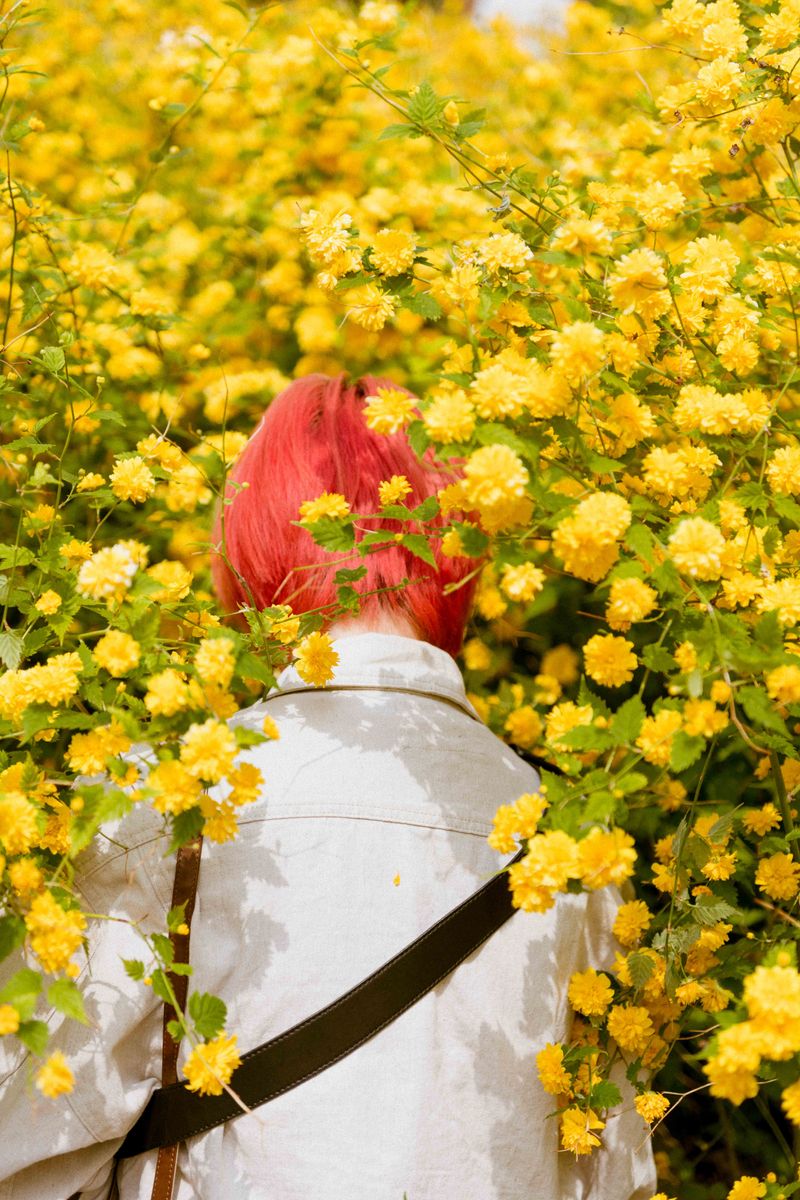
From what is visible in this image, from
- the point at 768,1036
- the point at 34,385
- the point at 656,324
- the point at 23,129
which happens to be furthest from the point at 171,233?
the point at 768,1036

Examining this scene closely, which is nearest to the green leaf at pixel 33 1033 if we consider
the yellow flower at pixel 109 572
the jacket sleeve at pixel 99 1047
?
the jacket sleeve at pixel 99 1047

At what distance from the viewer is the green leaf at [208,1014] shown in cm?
106

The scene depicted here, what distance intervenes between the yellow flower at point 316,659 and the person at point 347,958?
0.29ft

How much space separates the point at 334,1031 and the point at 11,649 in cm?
58

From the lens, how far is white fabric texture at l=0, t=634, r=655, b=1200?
1.25m

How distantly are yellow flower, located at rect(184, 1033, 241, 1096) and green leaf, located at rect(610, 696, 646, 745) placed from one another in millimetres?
491

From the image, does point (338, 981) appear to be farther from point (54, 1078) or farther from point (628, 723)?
point (628, 723)

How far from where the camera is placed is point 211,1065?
3.55 ft

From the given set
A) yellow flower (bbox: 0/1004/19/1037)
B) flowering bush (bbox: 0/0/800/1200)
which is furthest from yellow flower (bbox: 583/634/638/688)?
yellow flower (bbox: 0/1004/19/1037)

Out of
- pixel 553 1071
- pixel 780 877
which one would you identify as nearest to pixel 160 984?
pixel 553 1071

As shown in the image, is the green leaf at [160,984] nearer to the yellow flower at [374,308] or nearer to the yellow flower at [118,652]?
the yellow flower at [118,652]

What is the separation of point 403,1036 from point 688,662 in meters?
0.56

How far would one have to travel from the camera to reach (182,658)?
1281 millimetres

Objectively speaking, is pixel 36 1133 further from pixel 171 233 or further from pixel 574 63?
pixel 574 63
